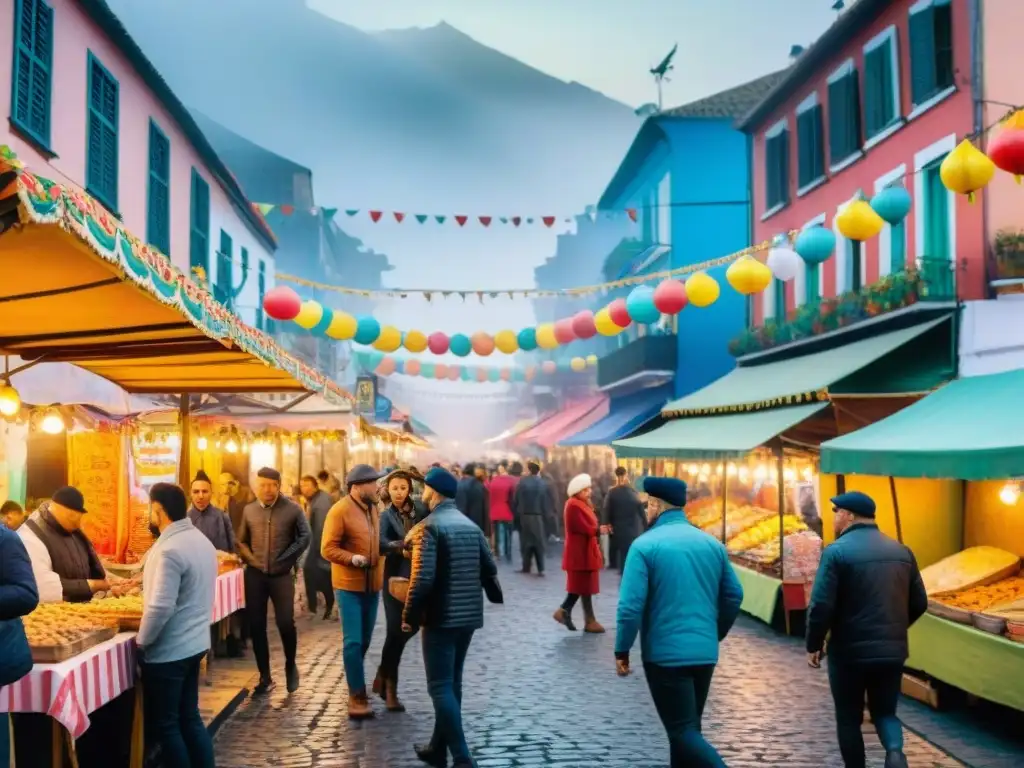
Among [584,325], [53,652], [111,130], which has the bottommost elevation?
[53,652]

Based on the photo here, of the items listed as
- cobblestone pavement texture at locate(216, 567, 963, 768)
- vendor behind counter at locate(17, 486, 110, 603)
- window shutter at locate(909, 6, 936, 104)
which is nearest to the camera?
vendor behind counter at locate(17, 486, 110, 603)

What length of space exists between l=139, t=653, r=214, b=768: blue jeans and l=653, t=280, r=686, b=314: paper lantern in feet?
35.2

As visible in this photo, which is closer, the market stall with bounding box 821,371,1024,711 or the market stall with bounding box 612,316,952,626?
the market stall with bounding box 821,371,1024,711

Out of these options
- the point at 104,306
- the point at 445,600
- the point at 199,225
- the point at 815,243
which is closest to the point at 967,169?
the point at 815,243

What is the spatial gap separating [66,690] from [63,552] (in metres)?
2.40

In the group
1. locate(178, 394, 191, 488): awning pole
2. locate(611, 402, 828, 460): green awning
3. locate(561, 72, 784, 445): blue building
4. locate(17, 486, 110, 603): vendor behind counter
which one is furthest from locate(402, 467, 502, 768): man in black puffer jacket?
locate(561, 72, 784, 445): blue building

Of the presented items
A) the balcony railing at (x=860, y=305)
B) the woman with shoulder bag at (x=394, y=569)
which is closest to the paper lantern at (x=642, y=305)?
the balcony railing at (x=860, y=305)

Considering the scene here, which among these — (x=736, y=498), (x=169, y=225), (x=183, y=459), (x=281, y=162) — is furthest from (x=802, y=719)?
(x=281, y=162)

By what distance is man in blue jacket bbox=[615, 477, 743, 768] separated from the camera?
5.79 m

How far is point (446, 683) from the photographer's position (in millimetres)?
6836

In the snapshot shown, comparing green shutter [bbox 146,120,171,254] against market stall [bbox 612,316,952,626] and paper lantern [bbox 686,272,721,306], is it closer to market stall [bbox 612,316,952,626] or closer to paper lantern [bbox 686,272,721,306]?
paper lantern [bbox 686,272,721,306]

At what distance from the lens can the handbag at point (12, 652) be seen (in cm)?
468

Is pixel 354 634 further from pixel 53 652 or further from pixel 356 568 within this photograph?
pixel 53 652

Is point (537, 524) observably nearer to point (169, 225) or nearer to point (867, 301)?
point (867, 301)
